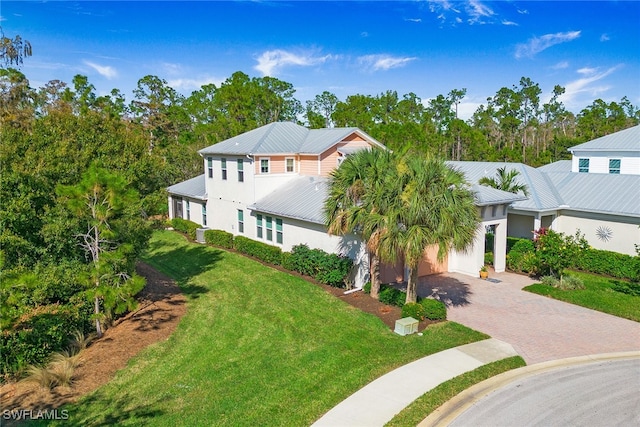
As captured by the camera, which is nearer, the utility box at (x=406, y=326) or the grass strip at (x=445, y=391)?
the grass strip at (x=445, y=391)

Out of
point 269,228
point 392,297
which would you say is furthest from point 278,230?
point 392,297

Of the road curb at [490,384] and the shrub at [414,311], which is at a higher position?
the shrub at [414,311]

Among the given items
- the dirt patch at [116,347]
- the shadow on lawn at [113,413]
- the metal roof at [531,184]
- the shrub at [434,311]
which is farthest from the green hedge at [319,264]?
the shadow on lawn at [113,413]

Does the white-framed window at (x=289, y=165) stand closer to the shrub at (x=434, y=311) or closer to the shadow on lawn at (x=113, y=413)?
the shrub at (x=434, y=311)

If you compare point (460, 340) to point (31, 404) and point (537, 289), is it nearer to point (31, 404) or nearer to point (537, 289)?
point (537, 289)

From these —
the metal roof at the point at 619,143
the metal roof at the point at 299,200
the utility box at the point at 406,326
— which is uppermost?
the metal roof at the point at 619,143

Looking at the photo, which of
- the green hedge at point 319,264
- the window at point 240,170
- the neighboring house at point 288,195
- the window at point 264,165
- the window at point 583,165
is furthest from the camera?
the window at point 583,165

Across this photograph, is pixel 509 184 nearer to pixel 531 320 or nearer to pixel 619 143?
pixel 531 320

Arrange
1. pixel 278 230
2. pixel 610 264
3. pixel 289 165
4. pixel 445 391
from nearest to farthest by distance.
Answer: pixel 445 391 < pixel 610 264 < pixel 278 230 < pixel 289 165
